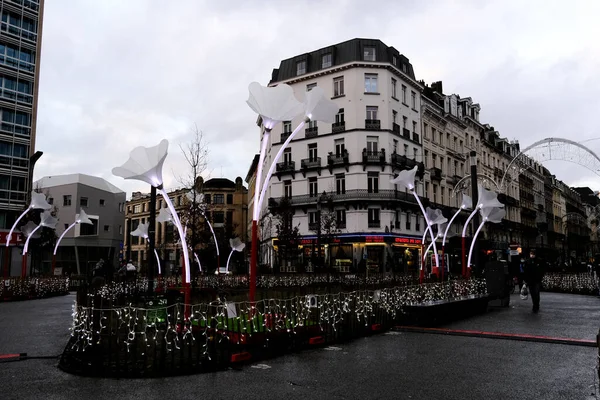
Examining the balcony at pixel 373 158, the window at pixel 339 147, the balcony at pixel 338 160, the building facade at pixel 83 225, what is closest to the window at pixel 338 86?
the window at pixel 339 147

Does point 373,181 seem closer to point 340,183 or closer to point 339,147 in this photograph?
point 340,183

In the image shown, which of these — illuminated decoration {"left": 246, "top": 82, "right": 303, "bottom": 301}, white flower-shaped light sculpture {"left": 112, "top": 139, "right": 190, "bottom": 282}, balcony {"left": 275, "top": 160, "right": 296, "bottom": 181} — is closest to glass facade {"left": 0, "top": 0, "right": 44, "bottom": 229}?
balcony {"left": 275, "top": 160, "right": 296, "bottom": 181}

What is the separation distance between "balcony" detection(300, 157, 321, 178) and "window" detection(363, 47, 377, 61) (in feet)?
35.8

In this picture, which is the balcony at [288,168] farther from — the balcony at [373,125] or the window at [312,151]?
the balcony at [373,125]

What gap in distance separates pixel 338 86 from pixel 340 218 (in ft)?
43.6

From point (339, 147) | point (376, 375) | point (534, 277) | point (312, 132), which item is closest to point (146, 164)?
point (376, 375)

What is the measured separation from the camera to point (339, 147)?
47656 millimetres

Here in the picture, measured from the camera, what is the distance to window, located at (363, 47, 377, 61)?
47594mm

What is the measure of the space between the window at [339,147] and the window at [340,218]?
556 centimetres

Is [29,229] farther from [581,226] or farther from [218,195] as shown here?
[581,226]

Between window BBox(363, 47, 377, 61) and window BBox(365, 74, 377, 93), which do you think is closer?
window BBox(365, 74, 377, 93)

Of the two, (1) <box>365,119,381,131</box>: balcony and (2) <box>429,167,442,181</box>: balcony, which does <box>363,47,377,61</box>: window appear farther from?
(2) <box>429,167,442,181</box>: balcony

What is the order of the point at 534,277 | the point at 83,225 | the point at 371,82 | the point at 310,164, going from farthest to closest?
the point at 83,225 → the point at 310,164 → the point at 371,82 → the point at 534,277

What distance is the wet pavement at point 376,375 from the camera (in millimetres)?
6188
